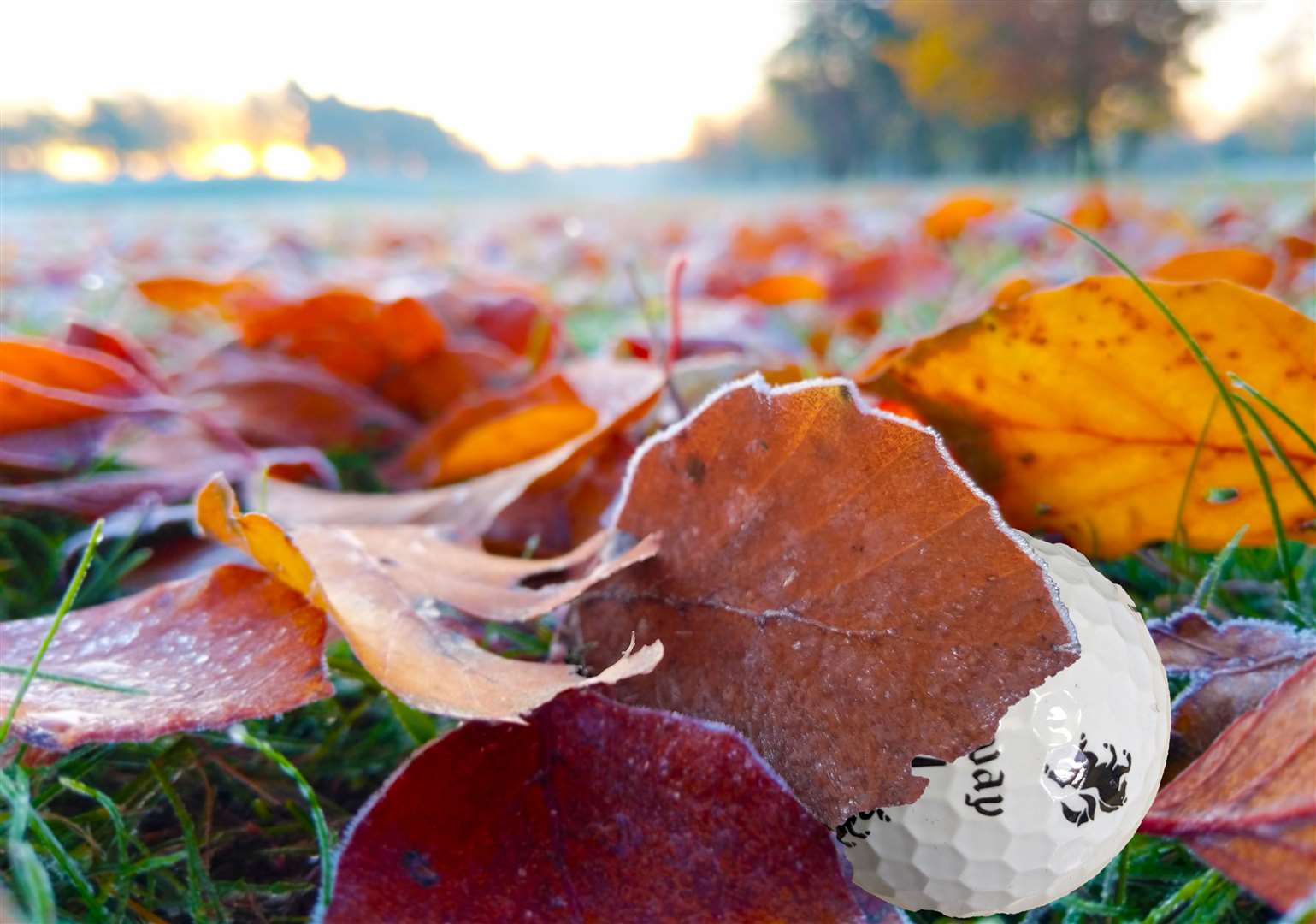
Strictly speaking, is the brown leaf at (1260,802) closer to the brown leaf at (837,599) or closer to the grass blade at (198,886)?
the brown leaf at (837,599)

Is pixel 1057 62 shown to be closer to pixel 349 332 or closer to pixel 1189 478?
pixel 349 332

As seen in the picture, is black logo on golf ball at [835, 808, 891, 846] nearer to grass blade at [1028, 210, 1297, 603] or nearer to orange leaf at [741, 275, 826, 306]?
grass blade at [1028, 210, 1297, 603]

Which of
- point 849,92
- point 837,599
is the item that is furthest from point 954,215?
point 849,92

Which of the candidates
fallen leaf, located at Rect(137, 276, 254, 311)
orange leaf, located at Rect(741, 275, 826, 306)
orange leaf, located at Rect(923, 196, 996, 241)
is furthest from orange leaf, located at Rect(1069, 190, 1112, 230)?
fallen leaf, located at Rect(137, 276, 254, 311)

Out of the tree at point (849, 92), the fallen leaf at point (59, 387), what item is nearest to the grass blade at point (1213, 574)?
the fallen leaf at point (59, 387)

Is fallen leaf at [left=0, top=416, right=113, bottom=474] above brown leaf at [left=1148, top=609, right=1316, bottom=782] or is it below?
above

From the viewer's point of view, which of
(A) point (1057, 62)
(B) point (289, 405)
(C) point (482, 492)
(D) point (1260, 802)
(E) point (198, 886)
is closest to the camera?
(D) point (1260, 802)
